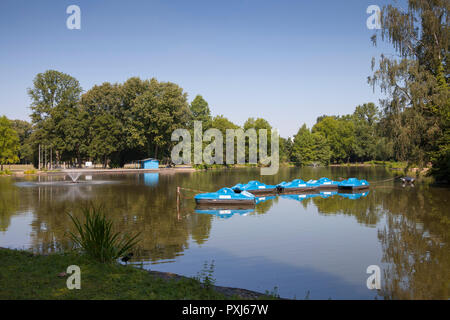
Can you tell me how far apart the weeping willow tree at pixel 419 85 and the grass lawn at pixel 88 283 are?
35.0 meters

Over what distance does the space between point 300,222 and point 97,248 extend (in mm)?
12446

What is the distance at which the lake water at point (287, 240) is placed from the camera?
971 cm

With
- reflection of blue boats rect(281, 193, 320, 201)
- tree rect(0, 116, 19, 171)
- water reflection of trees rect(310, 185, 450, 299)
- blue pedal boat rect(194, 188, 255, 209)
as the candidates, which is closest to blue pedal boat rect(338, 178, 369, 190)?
reflection of blue boats rect(281, 193, 320, 201)

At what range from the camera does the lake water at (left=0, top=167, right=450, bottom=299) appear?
9711mm

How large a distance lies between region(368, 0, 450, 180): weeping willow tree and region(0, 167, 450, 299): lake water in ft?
41.3

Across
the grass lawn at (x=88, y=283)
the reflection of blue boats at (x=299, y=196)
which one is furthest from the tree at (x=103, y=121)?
the grass lawn at (x=88, y=283)

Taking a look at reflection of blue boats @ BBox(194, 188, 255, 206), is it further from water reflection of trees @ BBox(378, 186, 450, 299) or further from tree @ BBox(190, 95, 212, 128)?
tree @ BBox(190, 95, 212, 128)

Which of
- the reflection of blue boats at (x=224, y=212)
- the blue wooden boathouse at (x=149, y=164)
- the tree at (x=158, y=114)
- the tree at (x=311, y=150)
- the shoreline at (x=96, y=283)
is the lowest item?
the reflection of blue boats at (x=224, y=212)

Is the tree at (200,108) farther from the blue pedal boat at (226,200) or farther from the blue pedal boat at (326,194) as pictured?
the blue pedal boat at (226,200)

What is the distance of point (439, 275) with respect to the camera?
33.2 feet

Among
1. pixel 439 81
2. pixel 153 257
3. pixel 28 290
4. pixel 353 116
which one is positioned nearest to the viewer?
pixel 28 290
